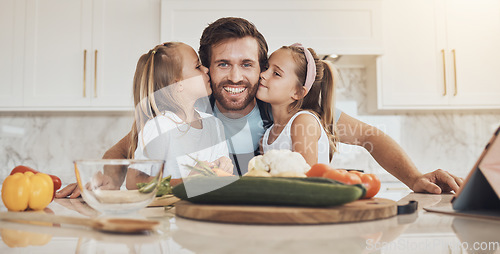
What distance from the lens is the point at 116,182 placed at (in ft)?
2.07

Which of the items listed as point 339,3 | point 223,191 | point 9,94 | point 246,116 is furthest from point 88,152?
point 223,191

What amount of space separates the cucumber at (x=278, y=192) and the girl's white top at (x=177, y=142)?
0.69 m

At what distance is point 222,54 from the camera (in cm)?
150

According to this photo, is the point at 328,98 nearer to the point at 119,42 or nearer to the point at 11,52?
the point at 119,42

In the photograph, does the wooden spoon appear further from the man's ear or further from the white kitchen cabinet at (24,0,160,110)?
the white kitchen cabinet at (24,0,160,110)

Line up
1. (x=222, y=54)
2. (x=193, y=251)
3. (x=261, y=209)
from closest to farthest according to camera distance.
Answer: (x=193, y=251) → (x=261, y=209) → (x=222, y=54)

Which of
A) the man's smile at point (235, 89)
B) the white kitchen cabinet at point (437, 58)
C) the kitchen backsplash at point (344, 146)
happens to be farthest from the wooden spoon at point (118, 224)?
the kitchen backsplash at point (344, 146)

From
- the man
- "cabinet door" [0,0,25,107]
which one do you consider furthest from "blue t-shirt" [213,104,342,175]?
"cabinet door" [0,0,25,107]

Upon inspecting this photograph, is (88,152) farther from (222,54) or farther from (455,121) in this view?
(455,121)

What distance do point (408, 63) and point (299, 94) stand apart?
4.20 ft

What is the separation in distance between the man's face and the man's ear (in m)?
0.18

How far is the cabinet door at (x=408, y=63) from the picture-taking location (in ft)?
8.38

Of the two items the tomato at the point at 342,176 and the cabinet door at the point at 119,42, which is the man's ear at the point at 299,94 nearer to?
the tomato at the point at 342,176

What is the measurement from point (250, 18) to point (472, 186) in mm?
1983
